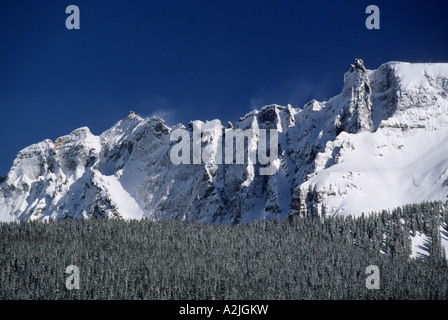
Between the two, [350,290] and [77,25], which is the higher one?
[77,25]

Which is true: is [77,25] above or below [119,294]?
above

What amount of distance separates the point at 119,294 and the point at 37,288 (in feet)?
83.8

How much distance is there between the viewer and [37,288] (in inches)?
7849
